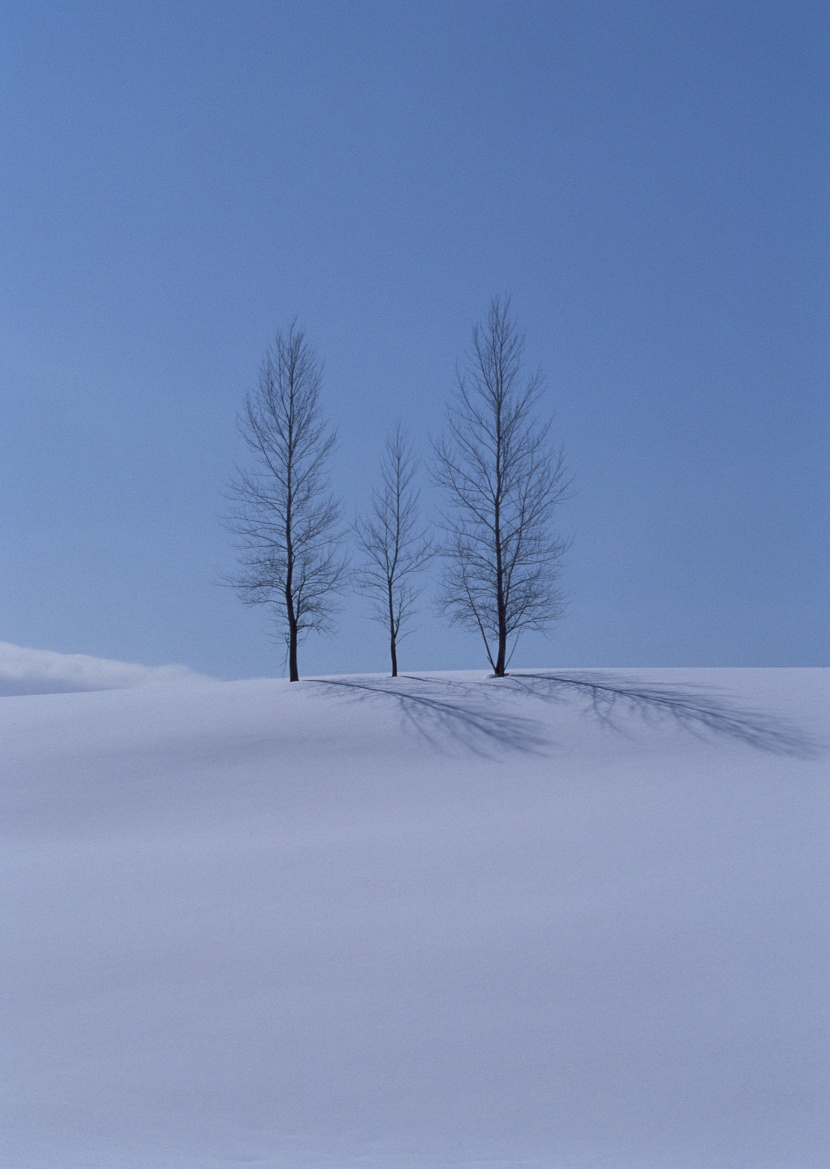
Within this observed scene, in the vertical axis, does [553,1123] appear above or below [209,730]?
below

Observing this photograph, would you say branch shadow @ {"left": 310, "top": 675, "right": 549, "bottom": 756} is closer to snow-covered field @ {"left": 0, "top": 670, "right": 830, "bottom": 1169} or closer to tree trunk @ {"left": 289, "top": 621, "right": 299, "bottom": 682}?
snow-covered field @ {"left": 0, "top": 670, "right": 830, "bottom": 1169}

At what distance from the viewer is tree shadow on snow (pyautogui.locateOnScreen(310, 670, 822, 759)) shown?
16.0 m

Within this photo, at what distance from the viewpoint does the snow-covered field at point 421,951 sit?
A: 19.2 feet

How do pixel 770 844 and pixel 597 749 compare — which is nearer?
pixel 770 844

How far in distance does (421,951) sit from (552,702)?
10744 mm

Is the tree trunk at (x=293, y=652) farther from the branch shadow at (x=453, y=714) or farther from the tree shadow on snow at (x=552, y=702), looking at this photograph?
the tree shadow on snow at (x=552, y=702)

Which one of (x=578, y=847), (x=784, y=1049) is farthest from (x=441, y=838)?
(x=784, y=1049)

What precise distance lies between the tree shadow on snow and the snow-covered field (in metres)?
0.19

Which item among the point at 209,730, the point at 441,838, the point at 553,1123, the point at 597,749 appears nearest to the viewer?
the point at 553,1123

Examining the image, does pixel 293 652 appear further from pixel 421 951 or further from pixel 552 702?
pixel 421 951

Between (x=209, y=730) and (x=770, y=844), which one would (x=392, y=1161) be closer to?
(x=770, y=844)

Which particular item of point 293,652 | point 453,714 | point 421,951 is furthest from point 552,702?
point 421,951

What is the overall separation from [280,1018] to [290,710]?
11.3 meters

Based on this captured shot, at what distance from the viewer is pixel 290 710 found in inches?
722
